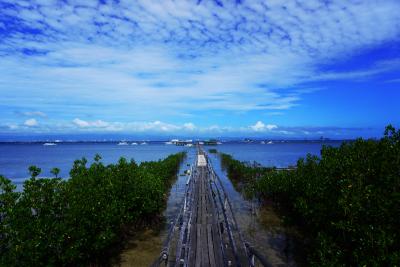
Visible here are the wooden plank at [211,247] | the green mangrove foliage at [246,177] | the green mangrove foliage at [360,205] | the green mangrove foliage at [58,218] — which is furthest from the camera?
the green mangrove foliage at [246,177]

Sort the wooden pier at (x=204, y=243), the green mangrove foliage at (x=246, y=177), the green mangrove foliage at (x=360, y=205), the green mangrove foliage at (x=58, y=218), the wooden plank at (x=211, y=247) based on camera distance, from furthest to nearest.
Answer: the green mangrove foliage at (x=246, y=177) < the wooden plank at (x=211, y=247) < the wooden pier at (x=204, y=243) < the green mangrove foliage at (x=58, y=218) < the green mangrove foliage at (x=360, y=205)

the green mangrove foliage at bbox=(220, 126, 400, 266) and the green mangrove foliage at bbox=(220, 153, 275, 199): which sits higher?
the green mangrove foliage at bbox=(220, 126, 400, 266)

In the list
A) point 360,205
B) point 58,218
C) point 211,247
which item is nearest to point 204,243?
point 211,247

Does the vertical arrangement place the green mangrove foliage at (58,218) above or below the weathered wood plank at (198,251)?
above

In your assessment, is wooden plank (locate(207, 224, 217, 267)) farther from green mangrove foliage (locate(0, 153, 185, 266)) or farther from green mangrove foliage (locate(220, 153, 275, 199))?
green mangrove foliage (locate(220, 153, 275, 199))

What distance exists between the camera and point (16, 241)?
10.7m

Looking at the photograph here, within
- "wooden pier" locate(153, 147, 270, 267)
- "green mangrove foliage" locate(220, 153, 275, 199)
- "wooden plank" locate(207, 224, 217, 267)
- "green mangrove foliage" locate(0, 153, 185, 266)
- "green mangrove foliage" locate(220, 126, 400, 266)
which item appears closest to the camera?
"green mangrove foliage" locate(220, 126, 400, 266)

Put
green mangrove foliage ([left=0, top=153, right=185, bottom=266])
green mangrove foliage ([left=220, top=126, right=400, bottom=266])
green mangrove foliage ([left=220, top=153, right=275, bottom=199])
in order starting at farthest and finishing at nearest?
green mangrove foliage ([left=220, top=153, right=275, bottom=199])
green mangrove foliage ([left=0, top=153, right=185, bottom=266])
green mangrove foliage ([left=220, top=126, right=400, bottom=266])

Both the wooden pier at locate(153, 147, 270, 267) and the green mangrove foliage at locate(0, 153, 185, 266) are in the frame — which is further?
the wooden pier at locate(153, 147, 270, 267)

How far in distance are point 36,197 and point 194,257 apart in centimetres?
739

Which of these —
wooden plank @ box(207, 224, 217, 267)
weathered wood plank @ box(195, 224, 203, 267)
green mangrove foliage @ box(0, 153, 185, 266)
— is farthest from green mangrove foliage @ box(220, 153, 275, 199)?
green mangrove foliage @ box(0, 153, 185, 266)

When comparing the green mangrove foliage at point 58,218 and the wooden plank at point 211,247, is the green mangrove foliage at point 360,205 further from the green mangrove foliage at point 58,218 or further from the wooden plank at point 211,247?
the green mangrove foliage at point 58,218

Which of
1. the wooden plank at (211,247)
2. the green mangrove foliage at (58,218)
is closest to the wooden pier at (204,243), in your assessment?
the wooden plank at (211,247)

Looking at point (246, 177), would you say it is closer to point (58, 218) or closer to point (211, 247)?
point (211, 247)
